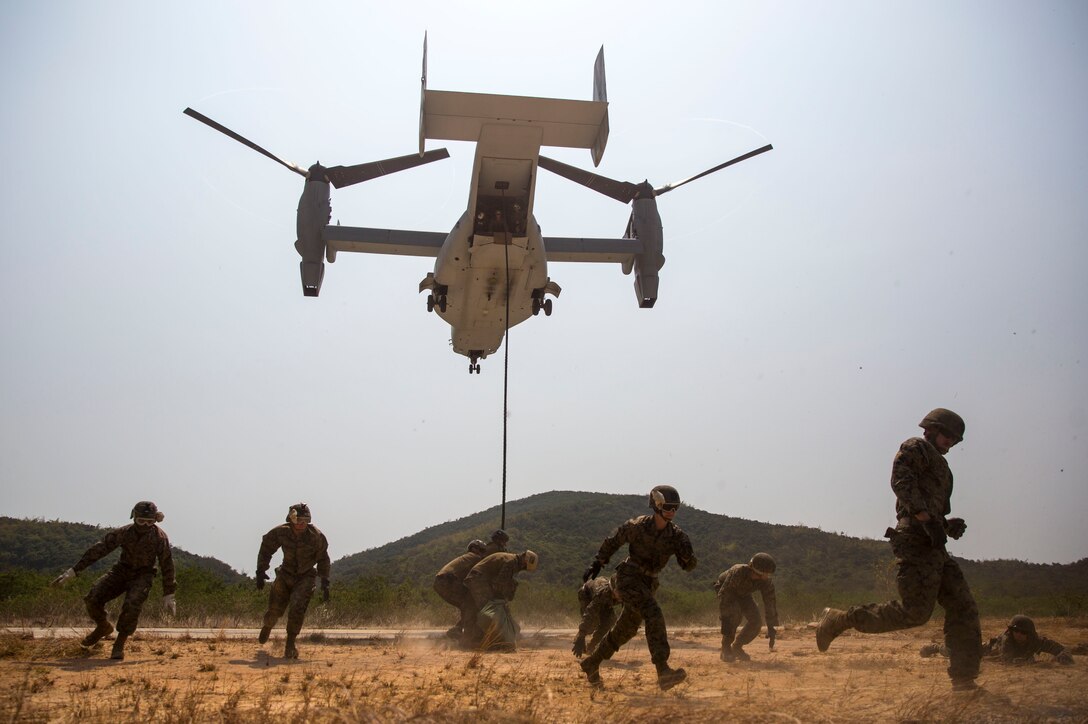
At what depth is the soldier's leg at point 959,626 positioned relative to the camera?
20.4ft

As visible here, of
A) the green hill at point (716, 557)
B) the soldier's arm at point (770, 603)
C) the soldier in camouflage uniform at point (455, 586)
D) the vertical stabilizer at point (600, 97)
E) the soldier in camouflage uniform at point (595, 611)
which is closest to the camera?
the soldier in camouflage uniform at point (595, 611)

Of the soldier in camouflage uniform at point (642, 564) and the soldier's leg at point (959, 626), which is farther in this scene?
the soldier in camouflage uniform at point (642, 564)

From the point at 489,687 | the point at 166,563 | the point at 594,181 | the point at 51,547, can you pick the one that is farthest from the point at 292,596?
the point at 51,547

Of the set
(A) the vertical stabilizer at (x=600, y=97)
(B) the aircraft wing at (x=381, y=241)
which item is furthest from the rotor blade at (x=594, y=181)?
(A) the vertical stabilizer at (x=600, y=97)

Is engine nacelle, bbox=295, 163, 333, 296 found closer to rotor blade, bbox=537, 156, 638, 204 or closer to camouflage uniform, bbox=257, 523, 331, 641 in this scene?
rotor blade, bbox=537, 156, 638, 204

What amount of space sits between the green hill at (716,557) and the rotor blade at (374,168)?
14900 mm

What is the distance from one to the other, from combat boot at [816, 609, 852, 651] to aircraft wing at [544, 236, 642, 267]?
1166cm

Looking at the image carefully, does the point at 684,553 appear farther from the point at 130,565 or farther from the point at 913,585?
the point at 130,565

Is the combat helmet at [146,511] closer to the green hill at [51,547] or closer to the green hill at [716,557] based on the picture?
the green hill at [716,557]

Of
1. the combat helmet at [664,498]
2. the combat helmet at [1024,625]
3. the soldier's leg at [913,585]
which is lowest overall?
the combat helmet at [1024,625]

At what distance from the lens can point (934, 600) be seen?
21.0 feet

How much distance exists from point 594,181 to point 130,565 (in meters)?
13.6

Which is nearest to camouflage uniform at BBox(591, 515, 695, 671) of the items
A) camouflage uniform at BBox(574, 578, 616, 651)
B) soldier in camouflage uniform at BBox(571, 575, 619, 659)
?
soldier in camouflage uniform at BBox(571, 575, 619, 659)

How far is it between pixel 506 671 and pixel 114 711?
3.68 metres
